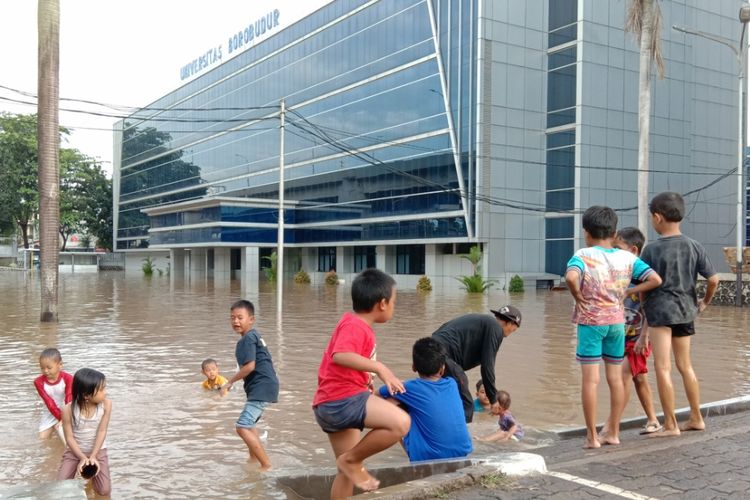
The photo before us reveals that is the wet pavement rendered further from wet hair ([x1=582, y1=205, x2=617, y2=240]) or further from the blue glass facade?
the blue glass facade

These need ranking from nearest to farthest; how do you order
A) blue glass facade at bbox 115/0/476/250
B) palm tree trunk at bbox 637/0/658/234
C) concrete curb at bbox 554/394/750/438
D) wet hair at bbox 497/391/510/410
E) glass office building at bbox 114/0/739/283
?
concrete curb at bbox 554/394/750/438
wet hair at bbox 497/391/510/410
palm tree trunk at bbox 637/0/658/234
glass office building at bbox 114/0/739/283
blue glass facade at bbox 115/0/476/250

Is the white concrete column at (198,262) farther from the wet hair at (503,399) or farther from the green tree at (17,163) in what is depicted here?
the wet hair at (503,399)

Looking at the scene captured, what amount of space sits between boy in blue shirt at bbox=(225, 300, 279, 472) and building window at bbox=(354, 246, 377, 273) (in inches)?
1707

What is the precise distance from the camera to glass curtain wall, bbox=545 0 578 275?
39812 mm

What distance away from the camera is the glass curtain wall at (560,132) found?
3981 centimetres

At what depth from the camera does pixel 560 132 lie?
40.5 meters

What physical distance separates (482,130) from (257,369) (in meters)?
34.5

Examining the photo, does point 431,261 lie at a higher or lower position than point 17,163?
lower

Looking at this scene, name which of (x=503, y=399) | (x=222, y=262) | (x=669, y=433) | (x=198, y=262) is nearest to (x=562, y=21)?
(x=222, y=262)

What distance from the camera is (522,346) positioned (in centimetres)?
1319

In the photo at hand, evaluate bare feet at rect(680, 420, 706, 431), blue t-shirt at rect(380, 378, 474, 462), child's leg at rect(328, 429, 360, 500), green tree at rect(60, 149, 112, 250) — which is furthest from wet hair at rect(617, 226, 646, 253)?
green tree at rect(60, 149, 112, 250)

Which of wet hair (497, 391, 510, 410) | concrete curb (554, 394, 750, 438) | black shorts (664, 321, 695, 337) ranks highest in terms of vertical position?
black shorts (664, 321, 695, 337)

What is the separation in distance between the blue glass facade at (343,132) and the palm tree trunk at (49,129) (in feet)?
51.5

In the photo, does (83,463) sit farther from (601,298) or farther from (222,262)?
(222,262)
